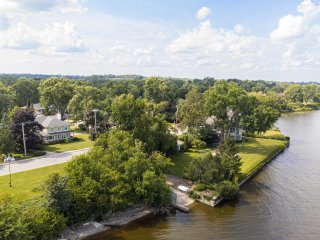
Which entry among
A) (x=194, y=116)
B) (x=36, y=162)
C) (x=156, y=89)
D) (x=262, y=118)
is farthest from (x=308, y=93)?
(x=36, y=162)

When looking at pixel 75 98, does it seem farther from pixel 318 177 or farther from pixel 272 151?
pixel 318 177

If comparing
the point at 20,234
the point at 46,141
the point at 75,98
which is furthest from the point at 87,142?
the point at 20,234

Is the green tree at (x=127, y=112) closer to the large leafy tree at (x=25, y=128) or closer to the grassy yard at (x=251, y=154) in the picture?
the grassy yard at (x=251, y=154)

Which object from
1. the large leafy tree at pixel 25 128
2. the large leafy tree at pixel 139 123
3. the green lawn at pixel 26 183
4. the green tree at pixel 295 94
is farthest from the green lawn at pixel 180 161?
the green tree at pixel 295 94

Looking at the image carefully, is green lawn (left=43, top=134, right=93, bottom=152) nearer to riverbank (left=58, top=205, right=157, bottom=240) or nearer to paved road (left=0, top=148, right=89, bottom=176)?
paved road (left=0, top=148, right=89, bottom=176)

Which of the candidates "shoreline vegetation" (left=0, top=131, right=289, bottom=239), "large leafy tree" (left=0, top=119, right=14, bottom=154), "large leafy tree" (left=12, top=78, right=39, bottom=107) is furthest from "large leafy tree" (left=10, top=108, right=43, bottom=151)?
"large leafy tree" (left=12, top=78, right=39, bottom=107)
